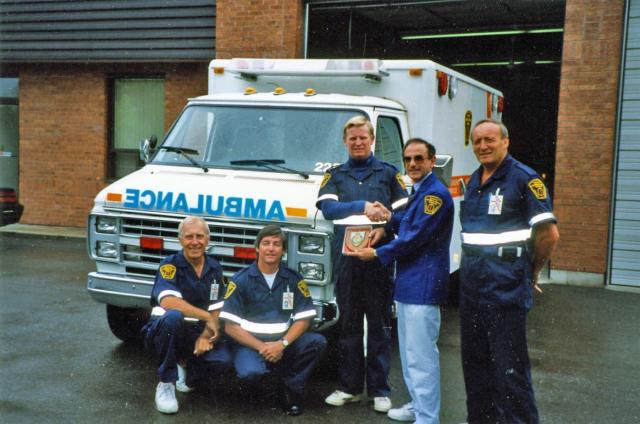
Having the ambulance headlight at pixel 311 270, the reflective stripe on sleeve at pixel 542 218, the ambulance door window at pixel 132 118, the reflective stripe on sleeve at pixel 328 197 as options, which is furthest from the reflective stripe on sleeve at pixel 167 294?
the ambulance door window at pixel 132 118

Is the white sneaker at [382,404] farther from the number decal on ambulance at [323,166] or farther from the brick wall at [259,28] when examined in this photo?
the brick wall at [259,28]

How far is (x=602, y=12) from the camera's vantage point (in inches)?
396

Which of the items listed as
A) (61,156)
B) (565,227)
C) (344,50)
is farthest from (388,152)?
(61,156)

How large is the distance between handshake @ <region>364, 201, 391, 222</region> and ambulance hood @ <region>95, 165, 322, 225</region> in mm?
608

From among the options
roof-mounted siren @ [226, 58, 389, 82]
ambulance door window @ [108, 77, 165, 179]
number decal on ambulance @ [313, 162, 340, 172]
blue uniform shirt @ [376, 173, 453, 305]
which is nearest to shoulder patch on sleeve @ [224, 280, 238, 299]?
blue uniform shirt @ [376, 173, 453, 305]

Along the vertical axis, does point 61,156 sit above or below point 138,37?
below

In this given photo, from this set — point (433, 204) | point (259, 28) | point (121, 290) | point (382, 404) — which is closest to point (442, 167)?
point (433, 204)

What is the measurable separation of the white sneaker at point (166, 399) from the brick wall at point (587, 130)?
7068 mm

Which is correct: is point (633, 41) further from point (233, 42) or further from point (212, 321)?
point (212, 321)

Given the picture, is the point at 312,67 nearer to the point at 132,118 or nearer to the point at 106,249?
the point at 106,249

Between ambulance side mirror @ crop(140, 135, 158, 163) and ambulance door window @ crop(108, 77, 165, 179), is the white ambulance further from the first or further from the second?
ambulance door window @ crop(108, 77, 165, 179)

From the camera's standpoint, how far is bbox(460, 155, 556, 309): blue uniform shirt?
159 inches

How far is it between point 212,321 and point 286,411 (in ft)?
2.62

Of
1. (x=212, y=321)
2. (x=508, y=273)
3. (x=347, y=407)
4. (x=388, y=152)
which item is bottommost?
(x=347, y=407)
